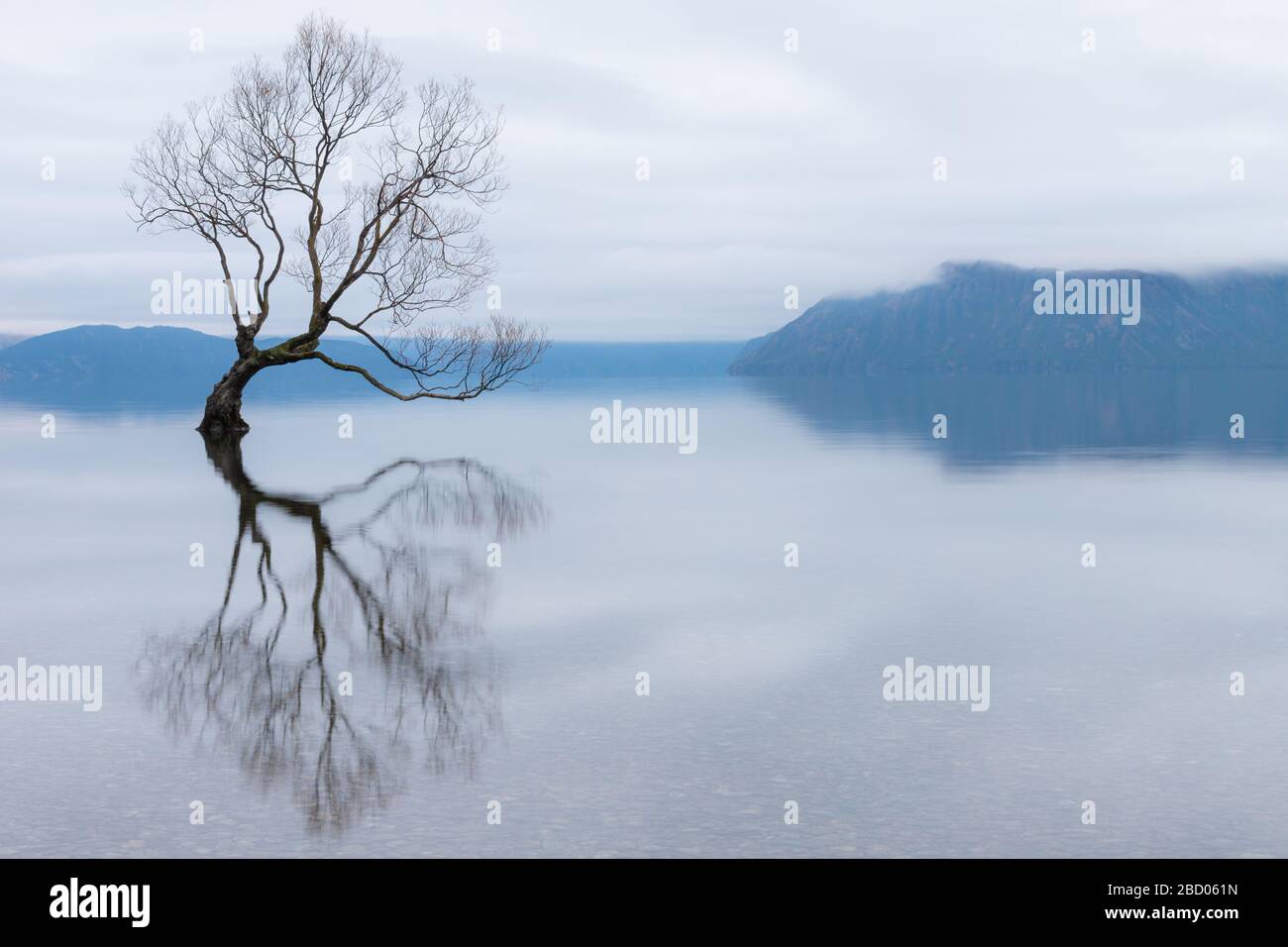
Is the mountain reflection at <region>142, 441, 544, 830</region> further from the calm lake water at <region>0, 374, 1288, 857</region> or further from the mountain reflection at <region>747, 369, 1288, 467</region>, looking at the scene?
the mountain reflection at <region>747, 369, 1288, 467</region>

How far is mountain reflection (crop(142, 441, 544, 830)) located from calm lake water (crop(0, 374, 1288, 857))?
58 mm

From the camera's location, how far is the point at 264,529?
25.5 metres

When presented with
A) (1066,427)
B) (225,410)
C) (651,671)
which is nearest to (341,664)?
(651,671)

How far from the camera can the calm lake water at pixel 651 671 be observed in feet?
30.9

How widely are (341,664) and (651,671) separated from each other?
3.27 m

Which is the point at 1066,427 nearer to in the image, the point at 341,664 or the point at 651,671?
the point at 651,671

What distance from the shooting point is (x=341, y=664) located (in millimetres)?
14117

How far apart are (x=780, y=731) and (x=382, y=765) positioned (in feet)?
11.2

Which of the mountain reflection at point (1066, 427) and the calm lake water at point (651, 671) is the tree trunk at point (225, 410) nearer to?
the calm lake water at point (651, 671)

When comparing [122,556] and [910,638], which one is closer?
[910,638]

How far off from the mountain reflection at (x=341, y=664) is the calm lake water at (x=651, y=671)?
6cm
